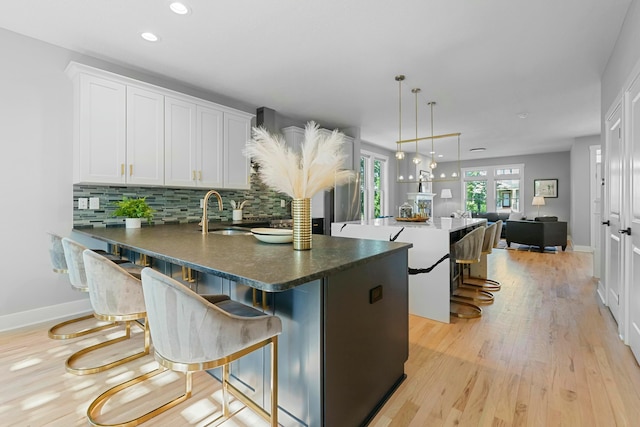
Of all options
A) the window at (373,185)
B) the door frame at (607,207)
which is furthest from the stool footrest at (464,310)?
the window at (373,185)

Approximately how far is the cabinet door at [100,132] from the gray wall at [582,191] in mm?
8358

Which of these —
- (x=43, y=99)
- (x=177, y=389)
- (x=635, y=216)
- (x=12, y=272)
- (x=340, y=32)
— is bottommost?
(x=177, y=389)

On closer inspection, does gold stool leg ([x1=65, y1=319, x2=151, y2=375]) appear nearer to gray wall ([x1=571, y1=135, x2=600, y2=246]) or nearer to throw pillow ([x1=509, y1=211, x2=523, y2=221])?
gray wall ([x1=571, y1=135, x2=600, y2=246])

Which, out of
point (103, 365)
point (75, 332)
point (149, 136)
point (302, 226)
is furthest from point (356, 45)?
point (75, 332)

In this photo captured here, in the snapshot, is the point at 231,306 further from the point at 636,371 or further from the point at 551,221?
the point at 551,221

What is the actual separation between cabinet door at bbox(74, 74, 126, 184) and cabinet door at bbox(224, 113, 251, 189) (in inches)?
45.4

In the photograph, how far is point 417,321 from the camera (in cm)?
287

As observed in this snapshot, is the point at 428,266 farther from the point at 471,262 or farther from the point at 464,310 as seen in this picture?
the point at 464,310

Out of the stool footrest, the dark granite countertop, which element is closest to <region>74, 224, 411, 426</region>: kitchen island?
the dark granite countertop

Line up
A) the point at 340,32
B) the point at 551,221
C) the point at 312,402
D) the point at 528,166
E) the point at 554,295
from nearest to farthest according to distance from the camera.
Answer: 1. the point at 312,402
2. the point at 340,32
3. the point at 554,295
4. the point at 551,221
5. the point at 528,166

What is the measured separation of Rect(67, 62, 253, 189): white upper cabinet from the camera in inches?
109

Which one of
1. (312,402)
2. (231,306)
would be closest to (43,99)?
(231,306)

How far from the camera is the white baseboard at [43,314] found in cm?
262

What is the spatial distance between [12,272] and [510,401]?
151 inches
